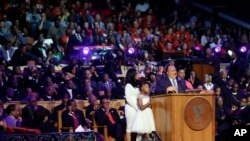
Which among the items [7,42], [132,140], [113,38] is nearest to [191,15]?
[113,38]

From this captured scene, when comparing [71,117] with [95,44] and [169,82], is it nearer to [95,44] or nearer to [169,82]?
[169,82]

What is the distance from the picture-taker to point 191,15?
21828 millimetres

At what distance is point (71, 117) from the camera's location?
11.8 meters

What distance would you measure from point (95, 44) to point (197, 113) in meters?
8.04

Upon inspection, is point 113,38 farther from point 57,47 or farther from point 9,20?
point 9,20

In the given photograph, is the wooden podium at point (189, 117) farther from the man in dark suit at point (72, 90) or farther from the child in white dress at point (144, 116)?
the man in dark suit at point (72, 90)

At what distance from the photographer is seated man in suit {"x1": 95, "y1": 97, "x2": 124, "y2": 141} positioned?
477 inches

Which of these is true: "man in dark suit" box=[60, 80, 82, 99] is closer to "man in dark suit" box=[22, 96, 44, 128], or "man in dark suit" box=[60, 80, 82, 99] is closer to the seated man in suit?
the seated man in suit

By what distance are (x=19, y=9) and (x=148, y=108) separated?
28.2ft

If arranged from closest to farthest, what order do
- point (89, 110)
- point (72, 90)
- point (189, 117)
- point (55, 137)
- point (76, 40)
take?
point (55, 137), point (189, 117), point (89, 110), point (72, 90), point (76, 40)

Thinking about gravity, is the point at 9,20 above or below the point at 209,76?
above

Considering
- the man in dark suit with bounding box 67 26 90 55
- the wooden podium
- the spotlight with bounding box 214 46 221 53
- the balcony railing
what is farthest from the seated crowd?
the wooden podium

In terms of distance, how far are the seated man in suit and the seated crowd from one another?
6cm

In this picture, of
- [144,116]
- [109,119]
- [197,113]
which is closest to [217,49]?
[109,119]
